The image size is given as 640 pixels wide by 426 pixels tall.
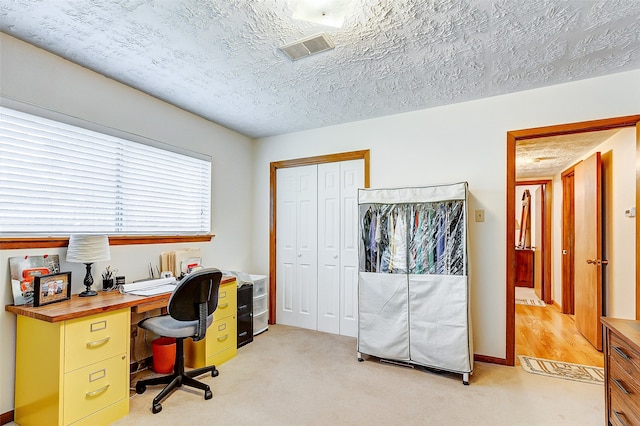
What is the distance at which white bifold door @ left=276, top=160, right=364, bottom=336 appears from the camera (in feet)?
12.3

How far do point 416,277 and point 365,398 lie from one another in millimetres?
1060

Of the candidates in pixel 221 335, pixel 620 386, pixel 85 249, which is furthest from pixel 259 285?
pixel 620 386

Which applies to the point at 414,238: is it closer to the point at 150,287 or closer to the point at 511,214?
the point at 511,214

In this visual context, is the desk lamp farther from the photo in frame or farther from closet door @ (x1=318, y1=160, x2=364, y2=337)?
closet door @ (x1=318, y1=160, x2=364, y2=337)

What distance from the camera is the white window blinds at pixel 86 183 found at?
212 cm

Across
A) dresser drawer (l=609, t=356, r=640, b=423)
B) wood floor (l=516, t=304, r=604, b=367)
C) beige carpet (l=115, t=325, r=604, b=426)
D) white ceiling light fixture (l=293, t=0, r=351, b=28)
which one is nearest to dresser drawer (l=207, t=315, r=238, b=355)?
beige carpet (l=115, t=325, r=604, b=426)

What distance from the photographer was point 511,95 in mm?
2965

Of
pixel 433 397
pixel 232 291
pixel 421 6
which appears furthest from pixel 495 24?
pixel 232 291

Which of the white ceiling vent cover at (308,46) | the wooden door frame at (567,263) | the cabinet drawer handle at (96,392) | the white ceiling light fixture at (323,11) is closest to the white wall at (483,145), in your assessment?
the white ceiling vent cover at (308,46)

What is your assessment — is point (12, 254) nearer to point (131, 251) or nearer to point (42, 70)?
point (131, 251)

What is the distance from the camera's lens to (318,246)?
13.0ft

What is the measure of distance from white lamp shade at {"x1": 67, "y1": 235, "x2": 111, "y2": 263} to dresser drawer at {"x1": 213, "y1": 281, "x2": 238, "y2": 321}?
3.46ft

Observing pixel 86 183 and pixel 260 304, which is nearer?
pixel 86 183

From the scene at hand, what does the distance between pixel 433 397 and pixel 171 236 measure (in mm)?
2732
